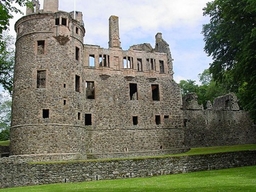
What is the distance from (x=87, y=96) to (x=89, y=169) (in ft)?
43.5

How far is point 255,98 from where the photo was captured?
68.6 feet

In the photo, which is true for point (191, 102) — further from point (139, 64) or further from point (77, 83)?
point (77, 83)

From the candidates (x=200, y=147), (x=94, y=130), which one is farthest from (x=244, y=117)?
(x=94, y=130)

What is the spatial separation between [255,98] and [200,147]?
43.2ft

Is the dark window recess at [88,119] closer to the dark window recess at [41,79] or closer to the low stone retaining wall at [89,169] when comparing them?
the dark window recess at [41,79]

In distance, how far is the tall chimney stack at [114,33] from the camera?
29.5 m

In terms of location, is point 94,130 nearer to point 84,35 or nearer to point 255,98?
point 84,35

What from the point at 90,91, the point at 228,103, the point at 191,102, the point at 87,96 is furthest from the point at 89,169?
the point at 228,103

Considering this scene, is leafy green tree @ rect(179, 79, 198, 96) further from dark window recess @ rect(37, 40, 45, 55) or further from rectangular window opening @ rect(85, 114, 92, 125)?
dark window recess @ rect(37, 40, 45, 55)

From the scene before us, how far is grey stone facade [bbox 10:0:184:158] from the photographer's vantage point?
2295 cm

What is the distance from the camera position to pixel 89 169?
56.4 ft

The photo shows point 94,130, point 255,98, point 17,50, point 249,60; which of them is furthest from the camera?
point 94,130

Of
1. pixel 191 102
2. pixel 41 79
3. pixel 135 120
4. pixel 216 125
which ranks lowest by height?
pixel 216 125

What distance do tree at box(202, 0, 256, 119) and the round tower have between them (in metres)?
11.5
